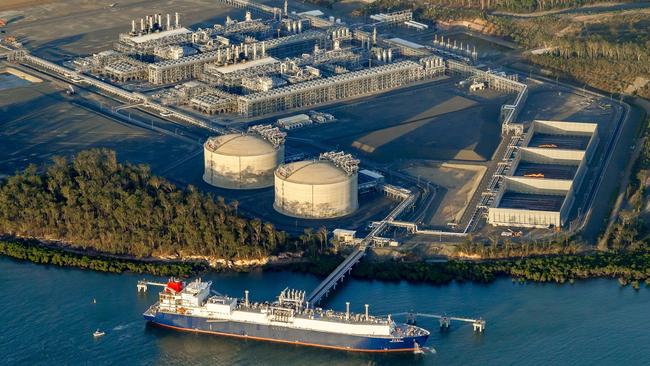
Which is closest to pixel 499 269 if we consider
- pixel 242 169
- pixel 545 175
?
pixel 545 175

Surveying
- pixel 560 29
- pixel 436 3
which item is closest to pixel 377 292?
pixel 560 29

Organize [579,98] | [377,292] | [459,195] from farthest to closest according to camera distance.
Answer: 1. [579,98]
2. [459,195]
3. [377,292]

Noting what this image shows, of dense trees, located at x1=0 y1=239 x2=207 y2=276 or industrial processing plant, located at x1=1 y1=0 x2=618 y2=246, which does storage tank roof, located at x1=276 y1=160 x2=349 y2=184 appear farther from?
dense trees, located at x1=0 y1=239 x2=207 y2=276

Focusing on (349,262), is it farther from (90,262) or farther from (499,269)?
(90,262)

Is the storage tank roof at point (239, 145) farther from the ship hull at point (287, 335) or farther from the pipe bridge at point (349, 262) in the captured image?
the ship hull at point (287, 335)

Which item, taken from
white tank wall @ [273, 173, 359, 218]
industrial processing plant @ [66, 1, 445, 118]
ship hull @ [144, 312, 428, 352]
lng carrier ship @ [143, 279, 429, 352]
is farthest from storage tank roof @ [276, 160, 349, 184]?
industrial processing plant @ [66, 1, 445, 118]

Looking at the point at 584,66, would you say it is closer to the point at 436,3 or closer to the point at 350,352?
the point at 436,3

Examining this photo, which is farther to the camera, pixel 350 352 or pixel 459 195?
pixel 459 195
